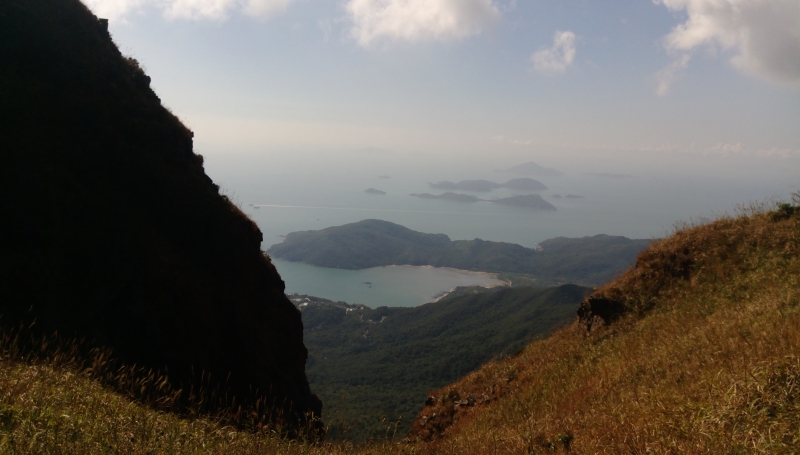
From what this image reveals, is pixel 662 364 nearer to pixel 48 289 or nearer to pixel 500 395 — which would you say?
pixel 500 395

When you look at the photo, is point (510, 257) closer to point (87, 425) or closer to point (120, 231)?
point (120, 231)

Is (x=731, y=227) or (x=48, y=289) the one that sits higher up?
(x=731, y=227)

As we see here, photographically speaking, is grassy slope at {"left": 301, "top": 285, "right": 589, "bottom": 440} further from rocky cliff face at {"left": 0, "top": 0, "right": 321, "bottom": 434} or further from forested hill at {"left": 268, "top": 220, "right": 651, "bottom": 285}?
forested hill at {"left": 268, "top": 220, "right": 651, "bottom": 285}

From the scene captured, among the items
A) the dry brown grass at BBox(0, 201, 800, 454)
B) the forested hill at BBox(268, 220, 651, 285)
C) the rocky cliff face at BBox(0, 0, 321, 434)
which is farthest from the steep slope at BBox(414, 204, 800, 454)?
the forested hill at BBox(268, 220, 651, 285)

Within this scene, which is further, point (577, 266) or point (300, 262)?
point (300, 262)

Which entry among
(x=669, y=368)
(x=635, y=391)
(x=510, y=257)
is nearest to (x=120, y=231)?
(x=635, y=391)

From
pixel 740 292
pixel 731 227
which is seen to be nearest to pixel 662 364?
pixel 740 292
